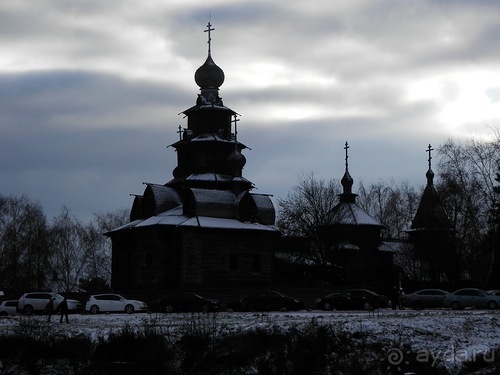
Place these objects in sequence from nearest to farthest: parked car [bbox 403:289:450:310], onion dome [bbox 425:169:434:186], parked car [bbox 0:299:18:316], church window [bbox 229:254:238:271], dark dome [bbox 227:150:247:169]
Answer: parked car [bbox 0:299:18:316]
parked car [bbox 403:289:450:310]
church window [bbox 229:254:238:271]
dark dome [bbox 227:150:247:169]
onion dome [bbox 425:169:434:186]

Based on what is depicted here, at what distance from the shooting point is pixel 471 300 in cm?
4781

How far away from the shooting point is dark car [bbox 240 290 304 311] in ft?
155

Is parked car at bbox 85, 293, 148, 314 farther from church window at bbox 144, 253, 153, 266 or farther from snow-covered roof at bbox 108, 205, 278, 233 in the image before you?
church window at bbox 144, 253, 153, 266

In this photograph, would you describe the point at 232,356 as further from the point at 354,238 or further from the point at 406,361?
the point at 354,238

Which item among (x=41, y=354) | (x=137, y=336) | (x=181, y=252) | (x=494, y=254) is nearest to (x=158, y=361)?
(x=137, y=336)

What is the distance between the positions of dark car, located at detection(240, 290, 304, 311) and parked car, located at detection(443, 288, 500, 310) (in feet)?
27.5

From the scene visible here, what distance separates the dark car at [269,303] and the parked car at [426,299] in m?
7.11

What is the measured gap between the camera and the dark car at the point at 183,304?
1778 inches

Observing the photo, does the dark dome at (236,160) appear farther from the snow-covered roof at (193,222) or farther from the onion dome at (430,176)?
the onion dome at (430,176)

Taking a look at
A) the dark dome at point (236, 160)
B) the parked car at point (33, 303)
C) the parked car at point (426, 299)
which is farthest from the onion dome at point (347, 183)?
the parked car at point (33, 303)

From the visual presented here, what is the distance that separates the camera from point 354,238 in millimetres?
67750

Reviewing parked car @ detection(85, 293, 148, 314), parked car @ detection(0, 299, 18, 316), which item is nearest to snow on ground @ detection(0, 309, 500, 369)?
parked car @ detection(85, 293, 148, 314)

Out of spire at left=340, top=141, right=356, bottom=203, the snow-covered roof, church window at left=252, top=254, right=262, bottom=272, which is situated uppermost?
spire at left=340, top=141, right=356, bottom=203

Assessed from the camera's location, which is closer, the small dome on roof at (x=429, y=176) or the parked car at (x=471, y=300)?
the parked car at (x=471, y=300)
